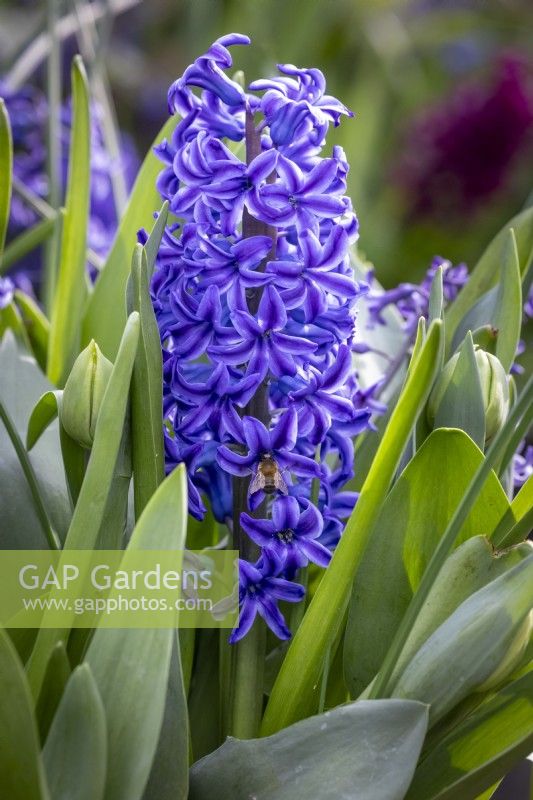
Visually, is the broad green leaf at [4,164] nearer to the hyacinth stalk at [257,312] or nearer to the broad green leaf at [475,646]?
the hyacinth stalk at [257,312]

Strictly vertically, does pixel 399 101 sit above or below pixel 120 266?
above

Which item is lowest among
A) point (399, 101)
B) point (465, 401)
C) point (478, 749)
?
point (478, 749)

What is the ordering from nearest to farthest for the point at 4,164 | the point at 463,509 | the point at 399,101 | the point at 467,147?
the point at 463,509
the point at 4,164
the point at 467,147
the point at 399,101

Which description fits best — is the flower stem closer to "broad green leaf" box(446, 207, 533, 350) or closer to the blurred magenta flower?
"broad green leaf" box(446, 207, 533, 350)

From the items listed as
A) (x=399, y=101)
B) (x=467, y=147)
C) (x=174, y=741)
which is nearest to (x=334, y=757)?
(x=174, y=741)

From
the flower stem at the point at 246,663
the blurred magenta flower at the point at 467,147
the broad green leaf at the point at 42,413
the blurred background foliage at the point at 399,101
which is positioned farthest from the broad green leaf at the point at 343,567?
the blurred magenta flower at the point at 467,147

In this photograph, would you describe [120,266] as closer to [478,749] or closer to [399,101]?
[478,749]

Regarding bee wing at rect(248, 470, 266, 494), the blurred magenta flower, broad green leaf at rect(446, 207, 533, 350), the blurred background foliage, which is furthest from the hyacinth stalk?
the blurred magenta flower
